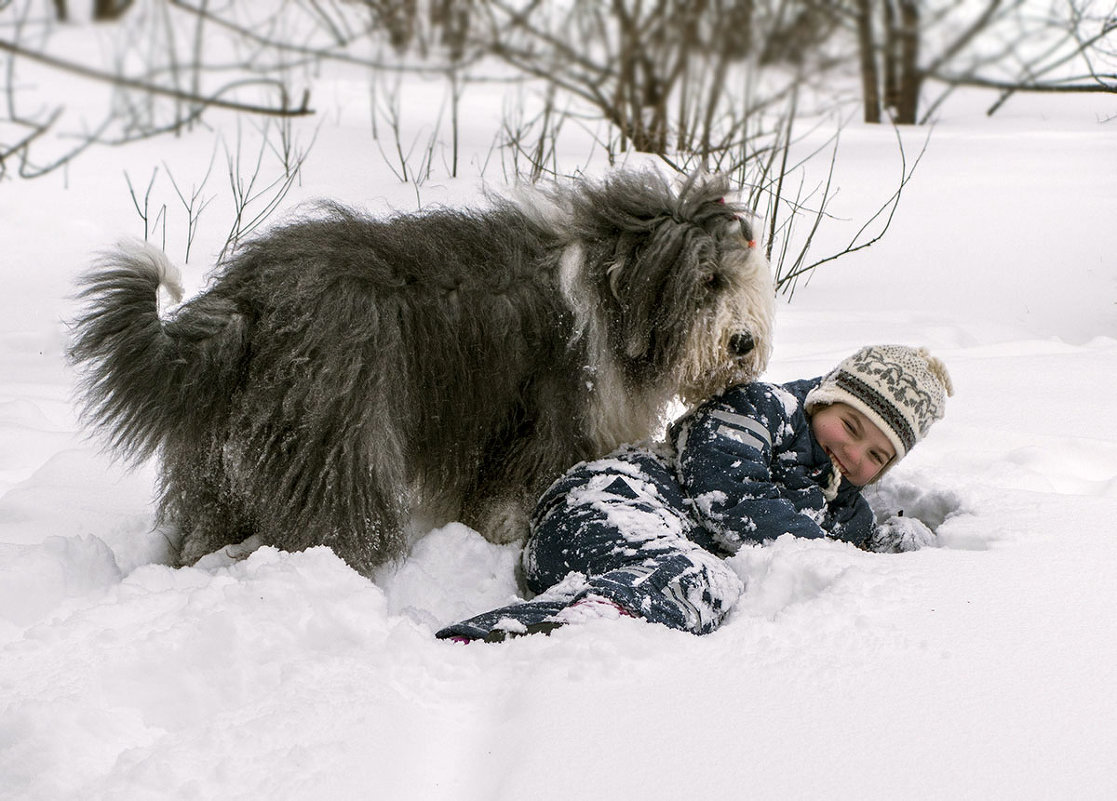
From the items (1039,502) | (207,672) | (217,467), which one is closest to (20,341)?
(217,467)

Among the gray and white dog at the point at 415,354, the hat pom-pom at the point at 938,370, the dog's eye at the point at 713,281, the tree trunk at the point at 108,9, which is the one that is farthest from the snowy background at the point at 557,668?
the tree trunk at the point at 108,9

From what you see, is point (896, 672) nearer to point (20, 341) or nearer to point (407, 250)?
point (407, 250)

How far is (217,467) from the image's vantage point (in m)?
2.56

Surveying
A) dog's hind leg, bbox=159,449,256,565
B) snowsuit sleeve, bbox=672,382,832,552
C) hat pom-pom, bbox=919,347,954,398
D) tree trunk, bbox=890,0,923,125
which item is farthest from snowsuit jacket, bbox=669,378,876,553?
dog's hind leg, bbox=159,449,256,565

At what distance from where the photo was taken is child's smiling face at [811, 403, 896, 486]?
9.71 ft

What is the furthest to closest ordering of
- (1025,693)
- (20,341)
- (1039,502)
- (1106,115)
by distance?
1. (1106,115)
2. (20,341)
3. (1039,502)
4. (1025,693)

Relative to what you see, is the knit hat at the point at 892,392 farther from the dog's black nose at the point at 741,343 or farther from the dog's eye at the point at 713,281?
the dog's eye at the point at 713,281

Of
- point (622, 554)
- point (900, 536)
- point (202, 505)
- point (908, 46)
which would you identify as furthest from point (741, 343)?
point (202, 505)

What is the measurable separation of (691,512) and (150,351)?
1.44 meters

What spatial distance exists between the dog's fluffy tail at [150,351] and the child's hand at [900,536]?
6.21ft

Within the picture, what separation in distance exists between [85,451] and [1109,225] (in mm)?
5830

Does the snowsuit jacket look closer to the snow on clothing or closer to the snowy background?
the snow on clothing

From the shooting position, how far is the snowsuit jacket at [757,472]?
271 cm

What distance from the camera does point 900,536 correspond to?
3.00 metres
